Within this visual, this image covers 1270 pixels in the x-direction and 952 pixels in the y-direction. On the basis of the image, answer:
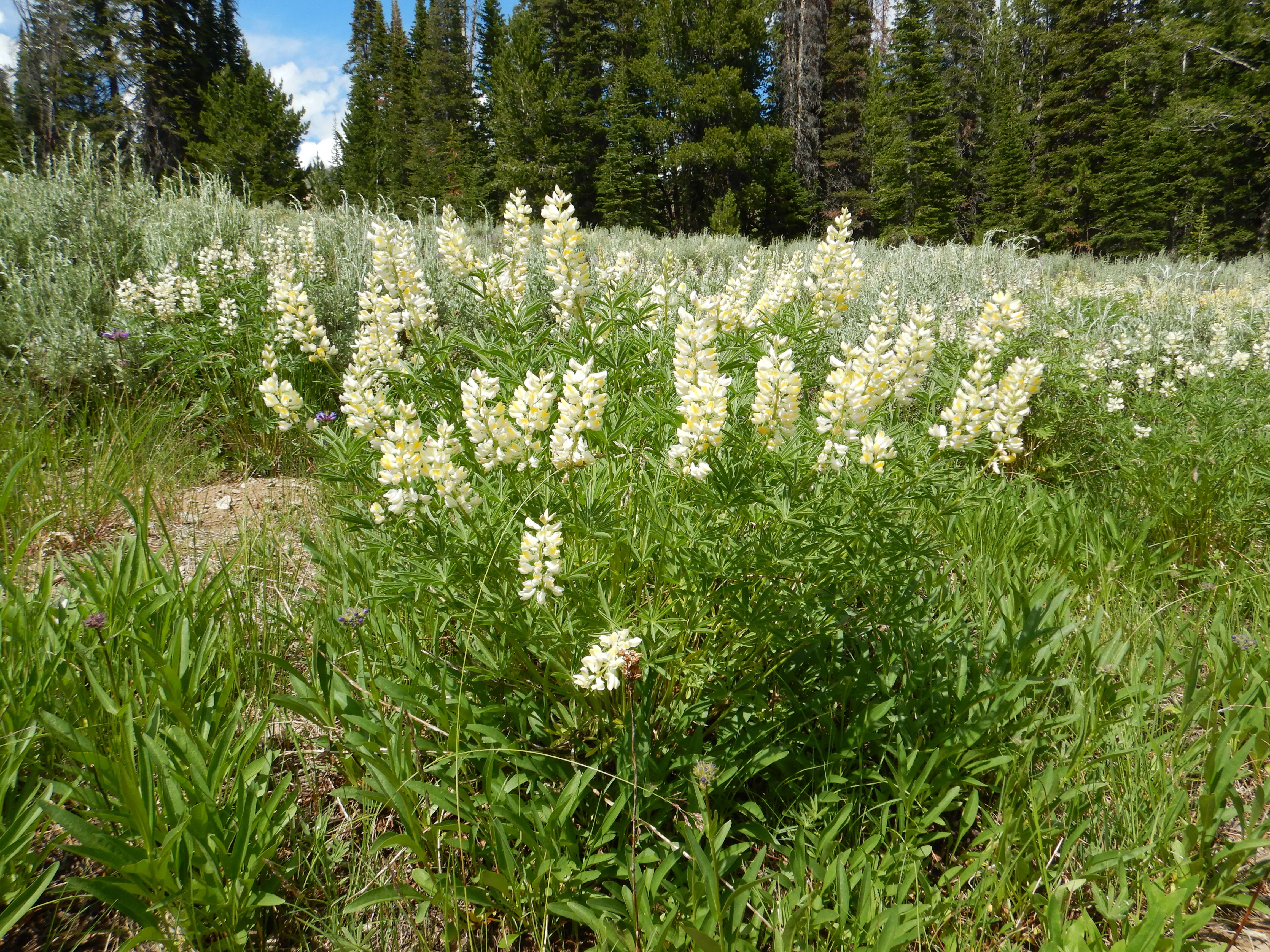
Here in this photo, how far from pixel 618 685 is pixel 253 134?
28978mm

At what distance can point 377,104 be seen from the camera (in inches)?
1448

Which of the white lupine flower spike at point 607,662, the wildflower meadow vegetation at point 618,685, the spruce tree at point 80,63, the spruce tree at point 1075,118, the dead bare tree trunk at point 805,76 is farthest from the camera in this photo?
the spruce tree at point 80,63

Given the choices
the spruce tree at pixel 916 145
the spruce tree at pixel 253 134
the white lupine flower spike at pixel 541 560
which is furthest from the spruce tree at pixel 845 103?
the white lupine flower spike at pixel 541 560

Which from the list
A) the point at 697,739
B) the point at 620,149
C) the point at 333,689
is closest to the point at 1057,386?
the point at 697,739

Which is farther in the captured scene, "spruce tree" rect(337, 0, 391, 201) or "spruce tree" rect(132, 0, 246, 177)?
"spruce tree" rect(337, 0, 391, 201)

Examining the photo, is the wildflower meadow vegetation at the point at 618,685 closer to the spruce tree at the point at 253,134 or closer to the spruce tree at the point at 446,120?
the spruce tree at the point at 446,120

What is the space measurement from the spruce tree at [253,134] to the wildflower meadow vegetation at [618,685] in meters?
24.6

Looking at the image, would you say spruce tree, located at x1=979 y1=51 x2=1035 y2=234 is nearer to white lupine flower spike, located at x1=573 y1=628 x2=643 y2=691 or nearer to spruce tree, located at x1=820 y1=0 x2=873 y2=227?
spruce tree, located at x1=820 y1=0 x2=873 y2=227

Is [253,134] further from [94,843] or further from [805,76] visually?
[94,843]

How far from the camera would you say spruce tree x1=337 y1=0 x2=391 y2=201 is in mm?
29953

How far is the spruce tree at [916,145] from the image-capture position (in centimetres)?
2077

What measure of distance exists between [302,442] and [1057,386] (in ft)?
13.2

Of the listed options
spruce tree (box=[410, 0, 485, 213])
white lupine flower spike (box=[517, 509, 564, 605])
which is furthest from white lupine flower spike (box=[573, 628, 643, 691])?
spruce tree (box=[410, 0, 485, 213])

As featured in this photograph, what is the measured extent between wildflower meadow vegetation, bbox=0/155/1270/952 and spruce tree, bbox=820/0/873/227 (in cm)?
2898
